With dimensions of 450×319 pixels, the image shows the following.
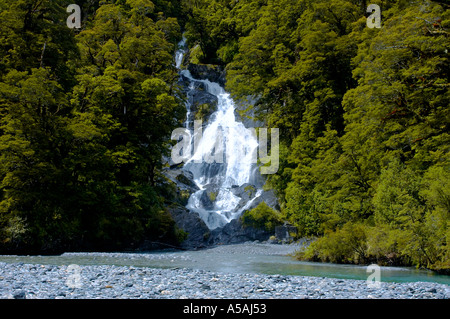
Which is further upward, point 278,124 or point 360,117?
point 278,124

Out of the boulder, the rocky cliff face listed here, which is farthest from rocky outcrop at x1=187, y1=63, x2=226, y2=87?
the boulder

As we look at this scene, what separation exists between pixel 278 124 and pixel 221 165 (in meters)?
9.00

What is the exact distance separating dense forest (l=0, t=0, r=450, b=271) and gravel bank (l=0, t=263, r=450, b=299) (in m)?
5.48

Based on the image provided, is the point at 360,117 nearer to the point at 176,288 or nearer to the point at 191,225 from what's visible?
the point at 191,225

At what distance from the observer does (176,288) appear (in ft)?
24.7

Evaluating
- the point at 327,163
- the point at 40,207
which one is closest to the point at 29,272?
the point at 40,207

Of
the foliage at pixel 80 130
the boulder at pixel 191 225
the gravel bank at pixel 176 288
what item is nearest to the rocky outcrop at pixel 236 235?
the boulder at pixel 191 225

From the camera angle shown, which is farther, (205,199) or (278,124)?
(205,199)

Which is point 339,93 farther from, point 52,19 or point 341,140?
point 52,19

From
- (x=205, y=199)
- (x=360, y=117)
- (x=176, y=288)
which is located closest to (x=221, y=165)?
(x=205, y=199)

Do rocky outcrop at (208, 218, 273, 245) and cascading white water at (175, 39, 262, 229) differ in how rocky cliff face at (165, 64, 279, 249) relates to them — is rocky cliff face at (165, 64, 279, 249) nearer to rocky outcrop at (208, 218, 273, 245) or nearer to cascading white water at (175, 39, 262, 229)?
rocky outcrop at (208, 218, 273, 245)

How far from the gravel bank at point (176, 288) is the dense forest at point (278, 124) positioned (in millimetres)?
5479
